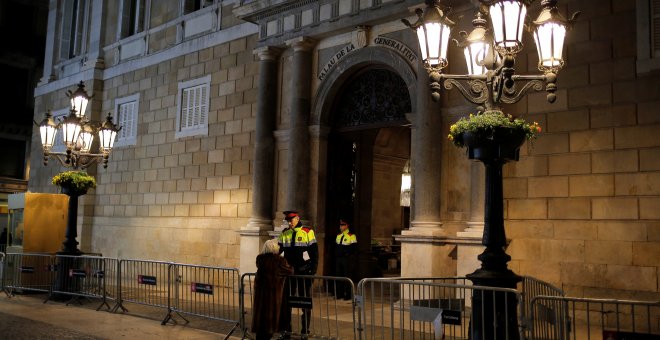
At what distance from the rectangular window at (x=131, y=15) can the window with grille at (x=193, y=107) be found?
3.84m

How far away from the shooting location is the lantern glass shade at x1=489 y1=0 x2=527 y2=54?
6832mm

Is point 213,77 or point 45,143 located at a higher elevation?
point 213,77

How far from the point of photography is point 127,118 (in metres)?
21.1

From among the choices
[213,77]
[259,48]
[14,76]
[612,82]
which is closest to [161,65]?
[213,77]

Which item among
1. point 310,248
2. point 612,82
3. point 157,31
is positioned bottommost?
point 310,248

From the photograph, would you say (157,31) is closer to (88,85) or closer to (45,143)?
(88,85)

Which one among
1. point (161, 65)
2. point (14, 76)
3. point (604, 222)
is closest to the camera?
point (604, 222)

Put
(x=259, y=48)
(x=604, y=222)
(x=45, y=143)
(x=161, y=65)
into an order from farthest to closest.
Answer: (x=161, y=65)
(x=259, y=48)
(x=45, y=143)
(x=604, y=222)

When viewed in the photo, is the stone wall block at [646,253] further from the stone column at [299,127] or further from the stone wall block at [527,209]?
the stone column at [299,127]

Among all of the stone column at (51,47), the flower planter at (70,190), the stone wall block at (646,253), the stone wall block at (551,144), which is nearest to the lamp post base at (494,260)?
the stone wall block at (646,253)

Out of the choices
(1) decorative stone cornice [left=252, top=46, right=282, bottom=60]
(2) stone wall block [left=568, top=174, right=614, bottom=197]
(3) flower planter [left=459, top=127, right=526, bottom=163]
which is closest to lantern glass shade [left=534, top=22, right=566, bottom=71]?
(3) flower planter [left=459, top=127, right=526, bottom=163]

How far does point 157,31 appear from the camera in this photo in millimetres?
20328

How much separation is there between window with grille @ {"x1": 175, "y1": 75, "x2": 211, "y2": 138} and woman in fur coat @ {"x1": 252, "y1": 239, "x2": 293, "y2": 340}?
9.55 metres

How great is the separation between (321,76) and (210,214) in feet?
16.8
